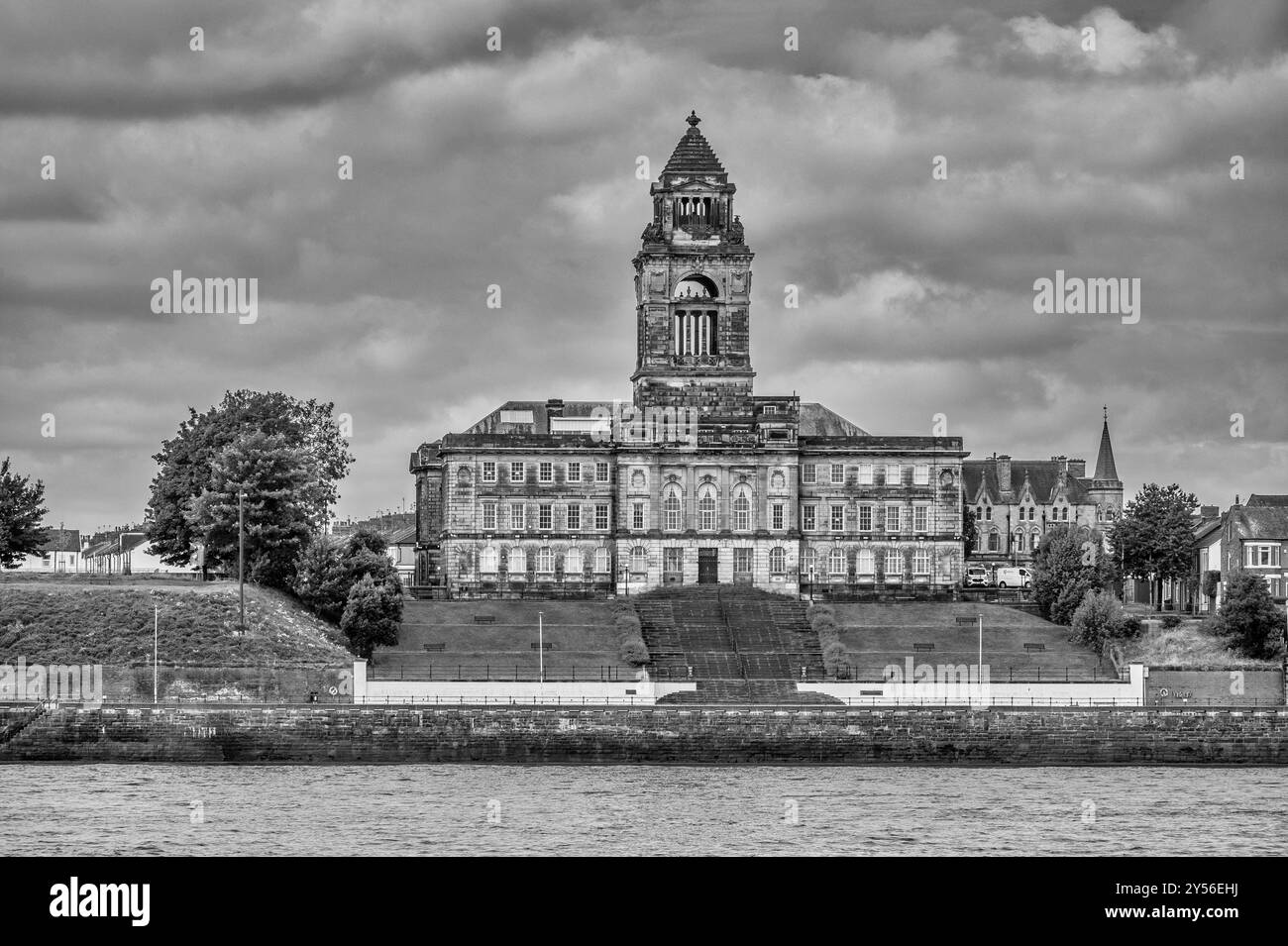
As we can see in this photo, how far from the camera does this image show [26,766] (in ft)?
222

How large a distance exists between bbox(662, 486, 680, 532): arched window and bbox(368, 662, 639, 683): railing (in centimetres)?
2167

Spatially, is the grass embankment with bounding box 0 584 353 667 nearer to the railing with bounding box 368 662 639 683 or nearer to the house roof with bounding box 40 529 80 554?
the railing with bounding box 368 662 639 683

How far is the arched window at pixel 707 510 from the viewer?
10938cm

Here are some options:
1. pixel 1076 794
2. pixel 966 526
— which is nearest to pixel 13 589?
pixel 1076 794

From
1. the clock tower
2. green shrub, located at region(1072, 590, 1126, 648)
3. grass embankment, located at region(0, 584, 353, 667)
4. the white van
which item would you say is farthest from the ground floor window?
the white van

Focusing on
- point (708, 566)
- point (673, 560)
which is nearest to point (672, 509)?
point (673, 560)

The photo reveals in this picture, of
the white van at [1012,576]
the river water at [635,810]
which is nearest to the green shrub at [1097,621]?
the river water at [635,810]

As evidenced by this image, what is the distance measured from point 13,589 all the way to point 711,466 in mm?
37965

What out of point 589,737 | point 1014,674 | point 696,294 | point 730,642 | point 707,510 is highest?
point 696,294

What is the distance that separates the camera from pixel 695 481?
10969cm

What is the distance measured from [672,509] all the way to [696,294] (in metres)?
12.3

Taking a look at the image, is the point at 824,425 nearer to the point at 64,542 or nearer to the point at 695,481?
the point at 695,481

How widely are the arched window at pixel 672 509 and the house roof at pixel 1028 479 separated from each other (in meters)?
30.0

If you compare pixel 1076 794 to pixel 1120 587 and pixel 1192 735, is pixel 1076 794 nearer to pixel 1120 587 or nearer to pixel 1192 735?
pixel 1192 735
